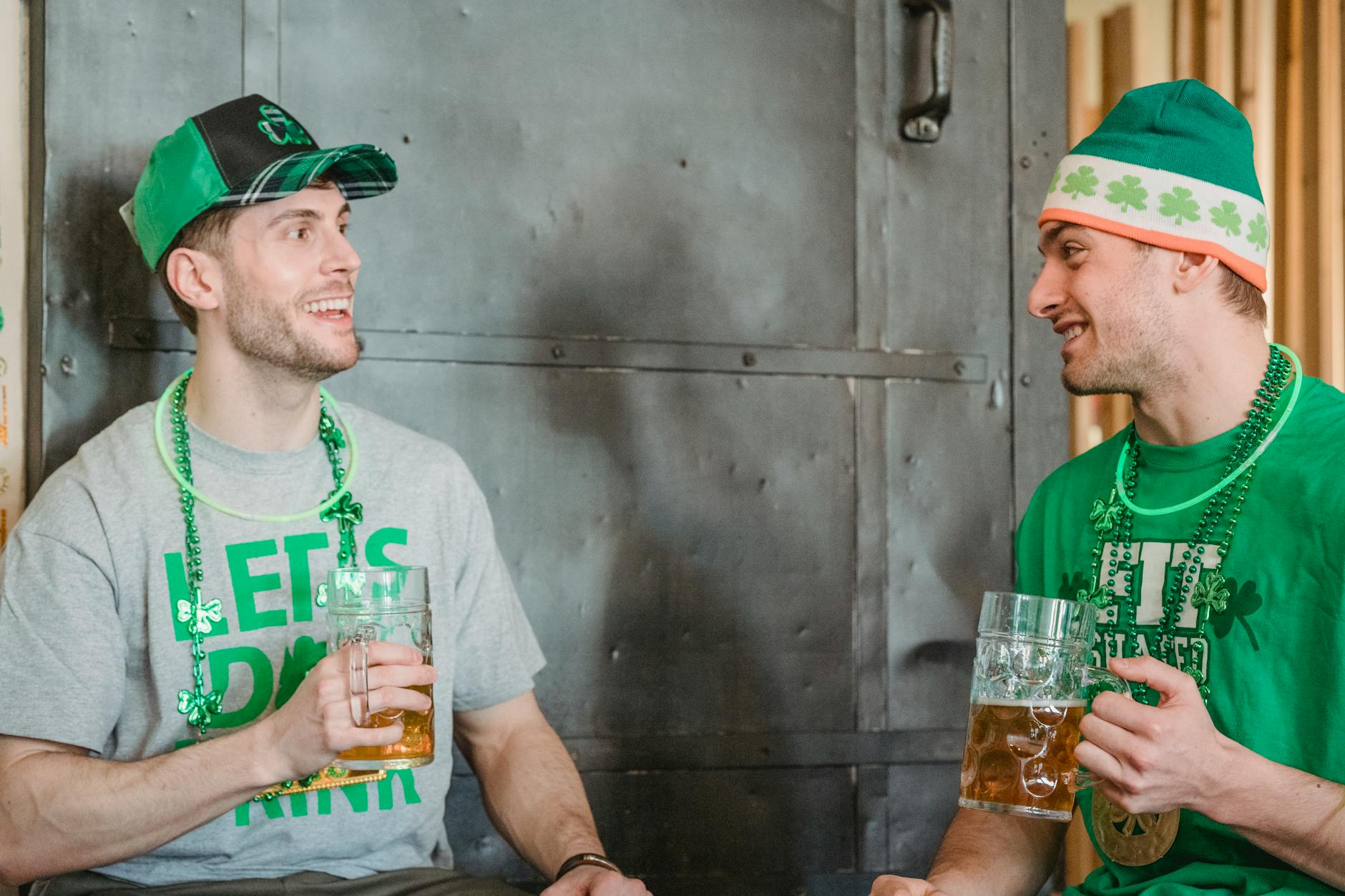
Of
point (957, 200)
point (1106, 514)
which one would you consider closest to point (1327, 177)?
point (957, 200)

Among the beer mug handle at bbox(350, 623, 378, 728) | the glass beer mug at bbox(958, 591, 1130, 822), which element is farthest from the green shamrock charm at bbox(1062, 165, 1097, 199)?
the beer mug handle at bbox(350, 623, 378, 728)

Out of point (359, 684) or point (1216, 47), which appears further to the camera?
point (1216, 47)

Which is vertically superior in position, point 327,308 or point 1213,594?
point 327,308

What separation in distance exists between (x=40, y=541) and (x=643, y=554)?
Result: 3.61 feet

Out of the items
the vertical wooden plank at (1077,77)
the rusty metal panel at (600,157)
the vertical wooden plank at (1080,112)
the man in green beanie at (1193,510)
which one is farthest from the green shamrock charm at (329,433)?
the vertical wooden plank at (1077,77)

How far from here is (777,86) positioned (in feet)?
8.28

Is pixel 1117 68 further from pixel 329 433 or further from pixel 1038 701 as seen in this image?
pixel 1038 701

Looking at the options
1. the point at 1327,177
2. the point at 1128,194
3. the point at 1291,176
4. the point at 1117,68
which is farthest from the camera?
the point at 1117,68

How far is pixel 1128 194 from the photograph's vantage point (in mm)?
1633

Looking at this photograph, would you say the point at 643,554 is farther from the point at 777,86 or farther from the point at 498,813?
the point at 777,86

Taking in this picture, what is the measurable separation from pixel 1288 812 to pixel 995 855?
0.41 meters

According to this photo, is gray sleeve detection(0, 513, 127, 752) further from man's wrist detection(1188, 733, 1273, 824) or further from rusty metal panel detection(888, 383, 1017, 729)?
rusty metal panel detection(888, 383, 1017, 729)

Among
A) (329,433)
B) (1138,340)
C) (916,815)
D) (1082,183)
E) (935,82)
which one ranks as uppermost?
(935,82)

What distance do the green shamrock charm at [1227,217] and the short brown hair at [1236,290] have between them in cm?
4
